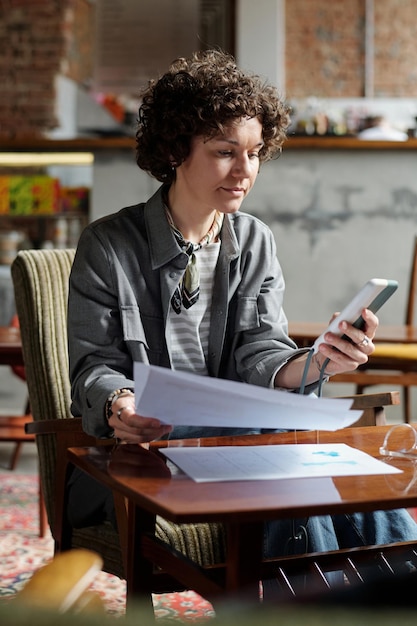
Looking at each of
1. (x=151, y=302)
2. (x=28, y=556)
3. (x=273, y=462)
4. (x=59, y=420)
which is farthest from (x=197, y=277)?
(x=28, y=556)

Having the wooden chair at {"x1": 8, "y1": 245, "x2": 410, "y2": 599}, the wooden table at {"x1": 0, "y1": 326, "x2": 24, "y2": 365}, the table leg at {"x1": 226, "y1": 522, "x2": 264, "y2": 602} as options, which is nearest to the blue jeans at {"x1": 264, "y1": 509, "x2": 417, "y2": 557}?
the wooden chair at {"x1": 8, "y1": 245, "x2": 410, "y2": 599}

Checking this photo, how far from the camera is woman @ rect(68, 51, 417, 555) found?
1487 millimetres

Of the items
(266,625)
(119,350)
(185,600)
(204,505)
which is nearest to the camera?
(266,625)

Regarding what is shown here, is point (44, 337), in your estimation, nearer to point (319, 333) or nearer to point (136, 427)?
point (136, 427)

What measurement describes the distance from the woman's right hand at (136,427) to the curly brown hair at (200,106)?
57 cm

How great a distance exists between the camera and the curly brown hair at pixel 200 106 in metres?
1.57

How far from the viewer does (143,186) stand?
4.74 meters

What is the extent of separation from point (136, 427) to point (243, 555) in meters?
0.32

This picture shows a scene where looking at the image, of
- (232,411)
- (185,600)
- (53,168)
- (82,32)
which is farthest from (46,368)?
(82,32)

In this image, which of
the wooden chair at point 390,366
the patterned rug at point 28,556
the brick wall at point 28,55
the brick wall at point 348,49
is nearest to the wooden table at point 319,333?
the wooden chair at point 390,366

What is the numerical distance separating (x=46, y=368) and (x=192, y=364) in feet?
1.29

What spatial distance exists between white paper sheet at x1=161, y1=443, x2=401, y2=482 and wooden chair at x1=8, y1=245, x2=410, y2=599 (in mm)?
203

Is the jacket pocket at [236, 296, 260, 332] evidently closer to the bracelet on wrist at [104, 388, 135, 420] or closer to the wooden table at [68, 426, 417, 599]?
the bracelet on wrist at [104, 388, 135, 420]

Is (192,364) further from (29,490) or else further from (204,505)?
(29,490)
